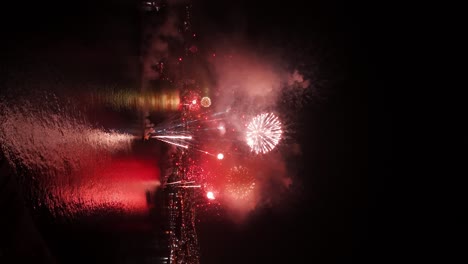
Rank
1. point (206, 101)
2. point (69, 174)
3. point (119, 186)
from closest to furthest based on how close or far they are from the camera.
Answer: point (69, 174) → point (119, 186) → point (206, 101)

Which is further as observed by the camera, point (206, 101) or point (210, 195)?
point (206, 101)

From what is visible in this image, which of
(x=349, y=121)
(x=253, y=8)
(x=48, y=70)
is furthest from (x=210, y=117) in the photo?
(x=48, y=70)

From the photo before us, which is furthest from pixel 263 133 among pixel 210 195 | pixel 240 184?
pixel 210 195

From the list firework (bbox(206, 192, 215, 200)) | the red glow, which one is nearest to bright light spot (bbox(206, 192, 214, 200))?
firework (bbox(206, 192, 215, 200))

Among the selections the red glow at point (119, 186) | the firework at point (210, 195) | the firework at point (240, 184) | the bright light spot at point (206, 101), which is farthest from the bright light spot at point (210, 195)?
the bright light spot at point (206, 101)

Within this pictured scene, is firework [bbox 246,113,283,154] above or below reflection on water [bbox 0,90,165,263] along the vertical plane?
above

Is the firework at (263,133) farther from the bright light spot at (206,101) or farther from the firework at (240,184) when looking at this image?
the bright light spot at (206,101)

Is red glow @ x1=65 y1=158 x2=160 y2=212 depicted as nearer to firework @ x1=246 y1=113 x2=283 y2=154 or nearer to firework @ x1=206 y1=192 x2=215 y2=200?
firework @ x1=206 y1=192 x2=215 y2=200

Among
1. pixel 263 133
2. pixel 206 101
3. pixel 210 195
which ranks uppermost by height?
pixel 206 101

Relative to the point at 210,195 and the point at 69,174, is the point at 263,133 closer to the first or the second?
the point at 210,195
